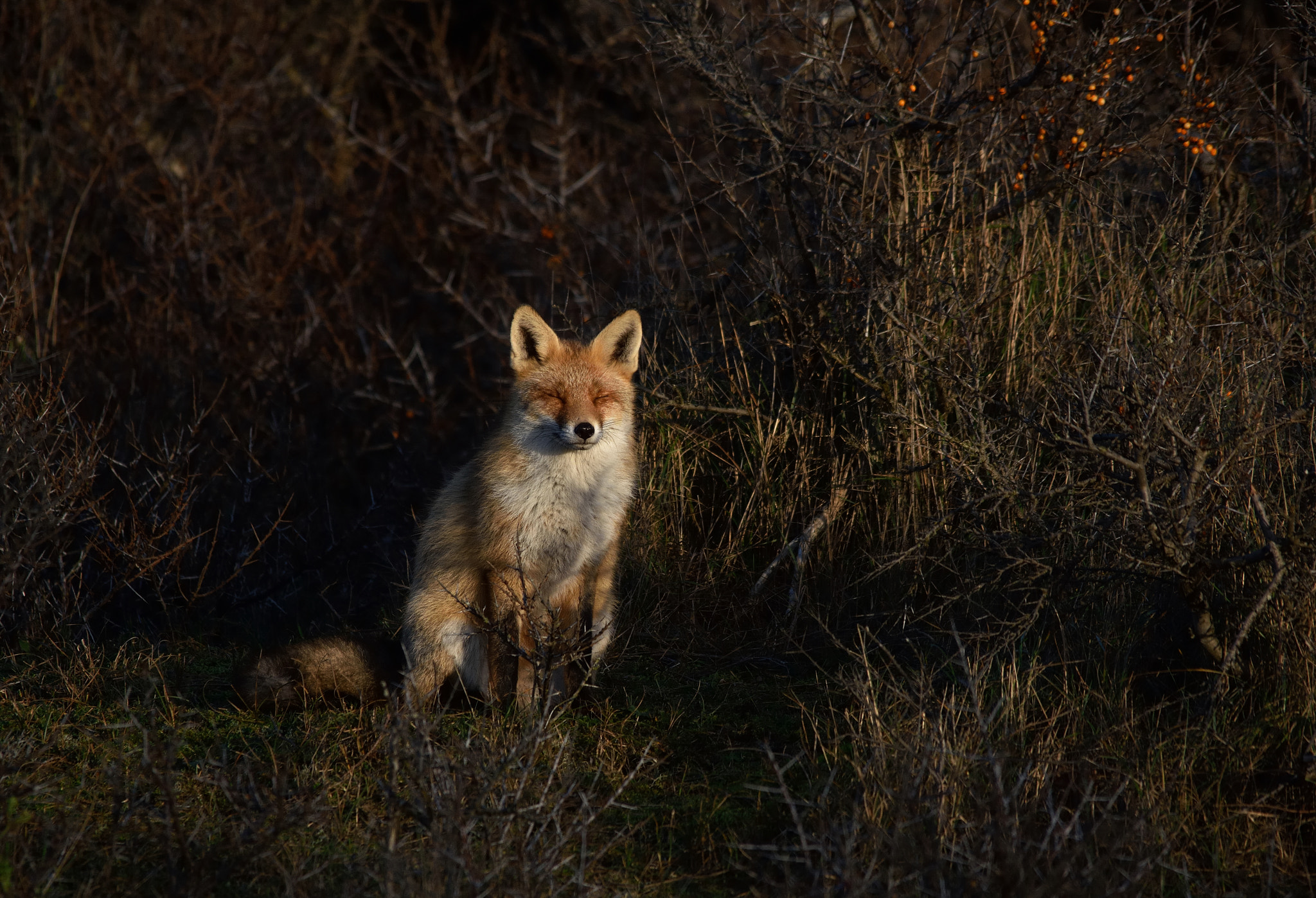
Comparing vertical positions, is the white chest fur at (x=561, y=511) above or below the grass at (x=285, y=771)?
above

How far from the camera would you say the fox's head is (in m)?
4.39

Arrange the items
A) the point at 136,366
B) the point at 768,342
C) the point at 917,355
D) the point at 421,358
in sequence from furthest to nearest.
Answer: the point at 421,358
the point at 136,366
the point at 768,342
the point at 917,355

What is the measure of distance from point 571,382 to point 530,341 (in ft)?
1.04

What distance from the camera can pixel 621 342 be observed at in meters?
4.82

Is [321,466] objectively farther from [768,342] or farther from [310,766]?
[310,766]

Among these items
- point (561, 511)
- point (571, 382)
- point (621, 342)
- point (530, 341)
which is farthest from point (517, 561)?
point (621, 342)

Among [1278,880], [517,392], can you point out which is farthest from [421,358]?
[1278,880]

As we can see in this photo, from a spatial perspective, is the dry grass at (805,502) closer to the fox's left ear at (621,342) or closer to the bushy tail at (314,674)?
the bushy tail at (314,674)

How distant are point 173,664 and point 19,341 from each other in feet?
6.22

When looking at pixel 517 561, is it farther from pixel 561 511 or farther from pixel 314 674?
pixel 314 674

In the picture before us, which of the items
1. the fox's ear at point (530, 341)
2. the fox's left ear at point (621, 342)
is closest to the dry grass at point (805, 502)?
the fox's left ear at point (621, 342)

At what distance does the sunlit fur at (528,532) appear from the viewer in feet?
14.1

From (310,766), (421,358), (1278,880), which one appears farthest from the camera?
(421,358)

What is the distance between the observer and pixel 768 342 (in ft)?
17.5
